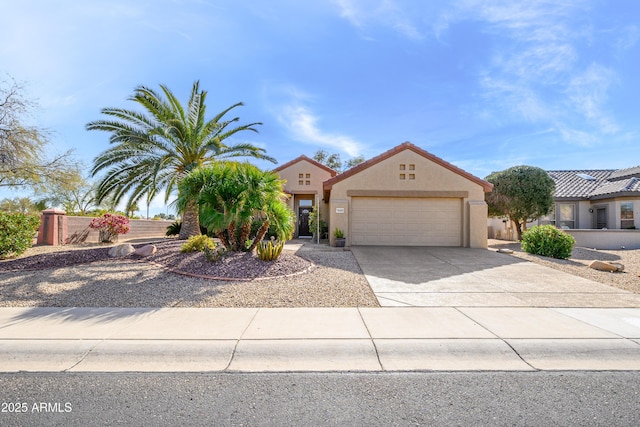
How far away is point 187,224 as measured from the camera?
1583 centimetres

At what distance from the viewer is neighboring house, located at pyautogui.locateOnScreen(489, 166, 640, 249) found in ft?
56.4

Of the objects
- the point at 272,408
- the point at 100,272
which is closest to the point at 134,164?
the point at 100,272

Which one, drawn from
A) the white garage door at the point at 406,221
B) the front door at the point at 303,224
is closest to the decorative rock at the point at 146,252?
the white garage door at the point at 406,221

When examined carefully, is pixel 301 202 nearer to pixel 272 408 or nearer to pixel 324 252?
pixel 324 252

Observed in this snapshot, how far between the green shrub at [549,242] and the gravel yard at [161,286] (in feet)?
26.0

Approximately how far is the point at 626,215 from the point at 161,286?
24843 millimetres

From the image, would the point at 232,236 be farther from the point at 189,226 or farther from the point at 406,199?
the point at 406,199

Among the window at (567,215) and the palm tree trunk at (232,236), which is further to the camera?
the window at (567,215)

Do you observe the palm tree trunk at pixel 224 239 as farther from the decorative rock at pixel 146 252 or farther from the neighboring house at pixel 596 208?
the neighboring house at pixel 596 208

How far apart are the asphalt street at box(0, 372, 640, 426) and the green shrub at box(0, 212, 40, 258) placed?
946 cm

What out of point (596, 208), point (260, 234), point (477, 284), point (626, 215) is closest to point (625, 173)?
point (596, 208)

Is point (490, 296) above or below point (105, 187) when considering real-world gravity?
below

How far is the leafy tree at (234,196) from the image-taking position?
28.5 ft

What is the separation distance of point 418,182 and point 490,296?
838 centimetres
